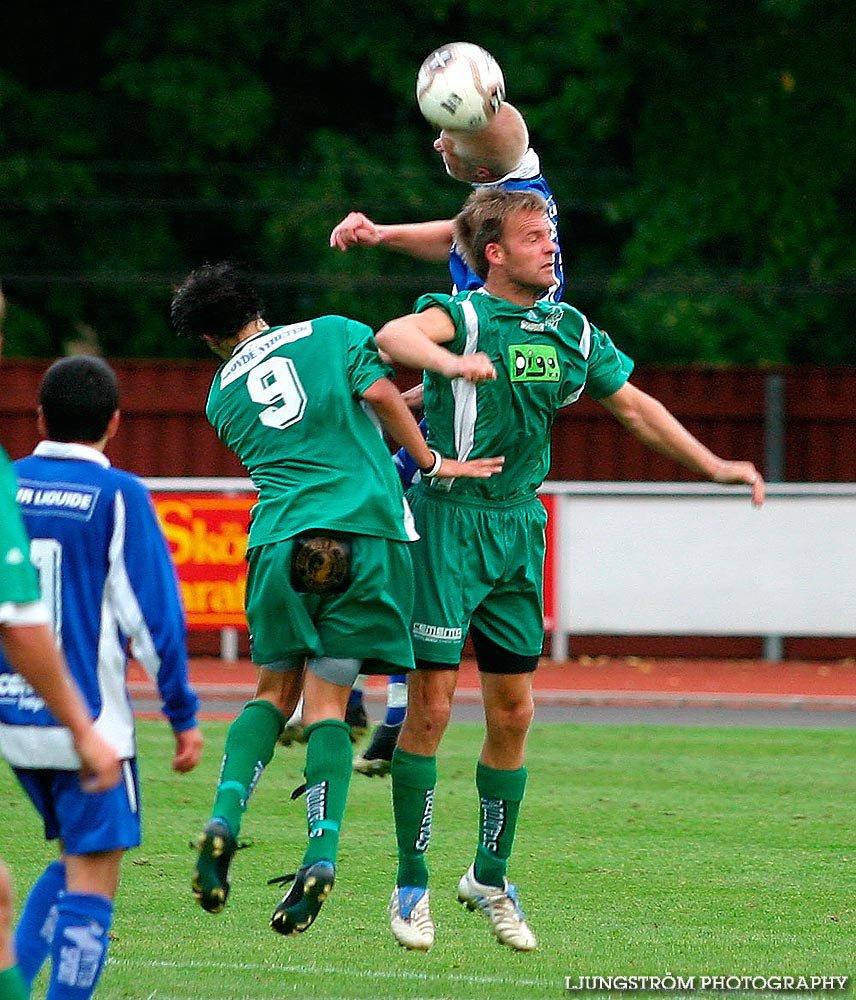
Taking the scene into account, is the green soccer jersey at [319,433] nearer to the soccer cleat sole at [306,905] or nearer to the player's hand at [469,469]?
the player's hand at [469,469]

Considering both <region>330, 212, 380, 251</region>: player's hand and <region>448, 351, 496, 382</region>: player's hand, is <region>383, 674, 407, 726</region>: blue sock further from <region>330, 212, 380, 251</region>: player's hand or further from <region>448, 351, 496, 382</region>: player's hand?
<region>448, 351, 496, 382</region>: player's hand

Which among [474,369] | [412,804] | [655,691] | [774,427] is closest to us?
[474,369]

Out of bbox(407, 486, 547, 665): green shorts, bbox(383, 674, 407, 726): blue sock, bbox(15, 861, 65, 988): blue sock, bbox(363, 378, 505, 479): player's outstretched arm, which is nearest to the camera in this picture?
bbox(15, 861, 65, 988): blue sock

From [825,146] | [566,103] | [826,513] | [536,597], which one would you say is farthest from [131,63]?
[536,597]

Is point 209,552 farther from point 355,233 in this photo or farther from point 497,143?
point 497,143

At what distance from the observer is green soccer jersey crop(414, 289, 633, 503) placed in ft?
20.5

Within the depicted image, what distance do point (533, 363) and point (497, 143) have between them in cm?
104

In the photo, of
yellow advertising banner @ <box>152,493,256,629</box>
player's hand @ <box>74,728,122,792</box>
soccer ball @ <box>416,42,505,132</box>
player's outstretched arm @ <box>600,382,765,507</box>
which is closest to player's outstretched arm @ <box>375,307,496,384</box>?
player's outstretched arm @ <box>600,382,765,507</box>

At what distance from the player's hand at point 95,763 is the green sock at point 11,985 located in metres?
0.42

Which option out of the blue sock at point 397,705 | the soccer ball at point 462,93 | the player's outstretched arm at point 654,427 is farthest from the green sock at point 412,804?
the soccer ball at point 462,93

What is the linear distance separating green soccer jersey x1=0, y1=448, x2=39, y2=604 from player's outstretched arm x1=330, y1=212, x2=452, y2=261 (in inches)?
123

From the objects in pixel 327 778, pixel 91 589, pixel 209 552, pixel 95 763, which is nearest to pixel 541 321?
pixel 327 778

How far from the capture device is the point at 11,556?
401 centimetres

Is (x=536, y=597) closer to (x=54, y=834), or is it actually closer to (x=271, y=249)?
(x=54, y=834)
